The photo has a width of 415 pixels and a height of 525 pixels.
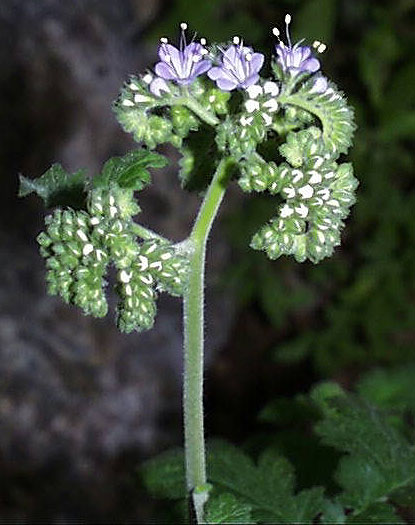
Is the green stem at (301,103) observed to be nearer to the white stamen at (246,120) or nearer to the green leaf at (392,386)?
the white stamen at (246,120)

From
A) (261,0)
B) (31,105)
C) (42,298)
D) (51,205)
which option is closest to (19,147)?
(31,105)

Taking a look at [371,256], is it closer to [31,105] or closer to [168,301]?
[168,301]

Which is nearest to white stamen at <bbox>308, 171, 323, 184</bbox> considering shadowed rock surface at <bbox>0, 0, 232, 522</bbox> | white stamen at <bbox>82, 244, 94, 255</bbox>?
white stamen at <bbox>82, 244, 94, 255</bbox>

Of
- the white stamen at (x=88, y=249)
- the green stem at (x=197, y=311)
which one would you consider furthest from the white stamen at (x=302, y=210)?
the white stamen at (x=88, y=249)

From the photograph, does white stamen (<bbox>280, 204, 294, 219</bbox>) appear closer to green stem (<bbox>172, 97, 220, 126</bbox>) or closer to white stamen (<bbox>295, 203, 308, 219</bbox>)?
white stamen (<bbox>295, 203, 308, 219</bbox>)

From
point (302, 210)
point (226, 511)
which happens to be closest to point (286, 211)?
point (302, 210)

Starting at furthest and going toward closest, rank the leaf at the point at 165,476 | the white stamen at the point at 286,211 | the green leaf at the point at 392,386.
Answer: the green leaf at the point at 392,386 → the leaf at the point at 165,476 → the white stamen at the point at 286,211

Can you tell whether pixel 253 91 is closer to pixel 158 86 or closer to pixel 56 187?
pixel 158 86
